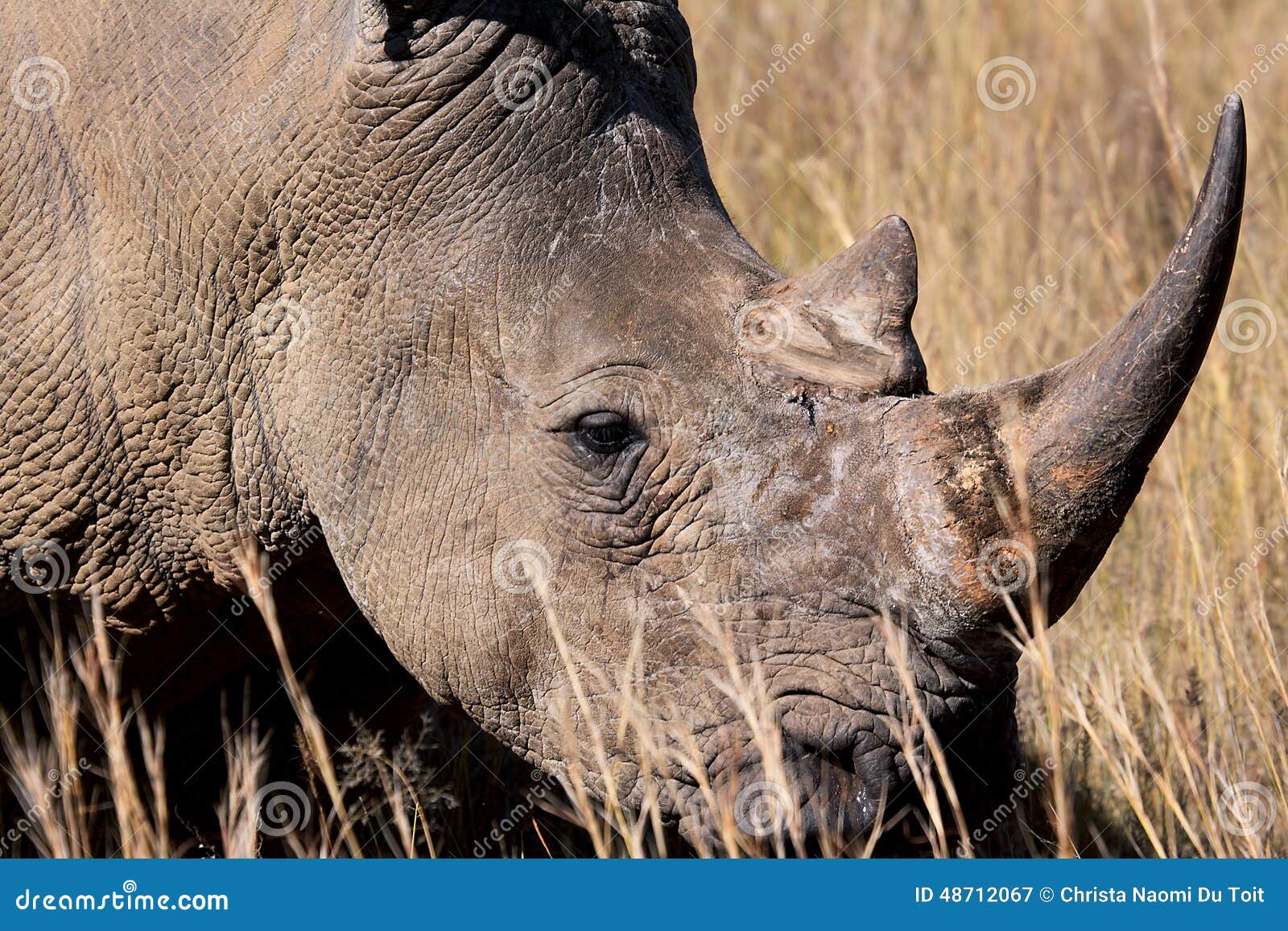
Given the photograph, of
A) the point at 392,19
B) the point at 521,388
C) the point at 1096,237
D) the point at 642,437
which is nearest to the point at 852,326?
the point at 642,437

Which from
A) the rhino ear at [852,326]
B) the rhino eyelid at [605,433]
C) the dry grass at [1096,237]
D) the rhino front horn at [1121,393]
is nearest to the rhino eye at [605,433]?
the rhino eyelid at [605,433]

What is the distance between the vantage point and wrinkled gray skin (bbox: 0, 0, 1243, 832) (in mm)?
3152

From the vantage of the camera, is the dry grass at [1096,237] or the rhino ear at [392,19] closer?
the rhino ear at [392,19]

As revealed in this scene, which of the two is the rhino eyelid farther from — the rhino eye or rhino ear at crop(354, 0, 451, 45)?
rhino ear at crop(354, 0, 451, 45)

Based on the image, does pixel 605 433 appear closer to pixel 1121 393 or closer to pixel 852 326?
pixel 852 326

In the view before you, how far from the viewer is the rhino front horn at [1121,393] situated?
2949 millimetres

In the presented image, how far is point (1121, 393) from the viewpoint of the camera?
302 cm

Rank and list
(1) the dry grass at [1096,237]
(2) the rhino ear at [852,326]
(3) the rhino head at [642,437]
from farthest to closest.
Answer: (1) the dry grass at [1096,237]
(2) the rhino ear at [852,326]
(3) the rhino head at [642,437]

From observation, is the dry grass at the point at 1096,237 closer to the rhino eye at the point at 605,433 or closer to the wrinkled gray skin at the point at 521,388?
the wrinkled gray skin at the point at 521,388

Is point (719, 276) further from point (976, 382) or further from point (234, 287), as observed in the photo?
point (976, 382)

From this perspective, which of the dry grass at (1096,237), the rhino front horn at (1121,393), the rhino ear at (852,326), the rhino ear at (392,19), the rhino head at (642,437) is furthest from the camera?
the dry grass at (1096,237)

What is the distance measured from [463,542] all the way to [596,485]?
0.31 m

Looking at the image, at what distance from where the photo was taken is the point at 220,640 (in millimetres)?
4152

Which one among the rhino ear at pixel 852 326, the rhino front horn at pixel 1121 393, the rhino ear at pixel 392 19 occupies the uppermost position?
the rhino ear at pixel 392 19
